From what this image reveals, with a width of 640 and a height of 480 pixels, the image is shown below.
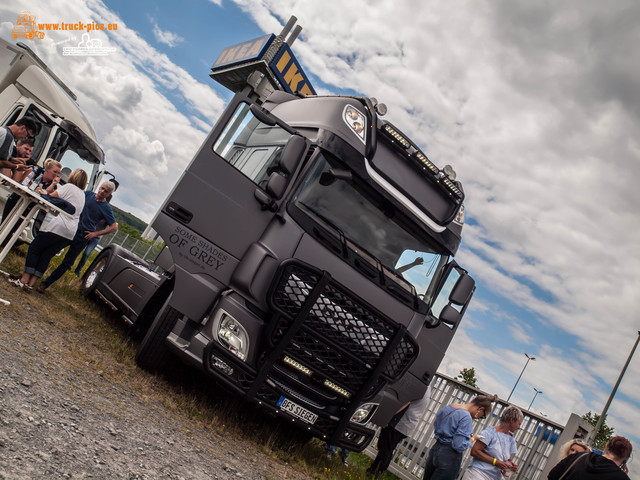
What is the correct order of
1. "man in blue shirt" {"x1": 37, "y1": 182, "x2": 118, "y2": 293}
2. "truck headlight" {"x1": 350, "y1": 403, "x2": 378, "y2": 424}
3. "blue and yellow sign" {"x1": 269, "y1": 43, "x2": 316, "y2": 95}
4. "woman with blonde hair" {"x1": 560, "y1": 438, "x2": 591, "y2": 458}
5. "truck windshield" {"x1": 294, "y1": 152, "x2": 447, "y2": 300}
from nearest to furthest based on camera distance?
"woman with blonde hair" {"x1": 560, "y1": 438, "x2": 591, "y2": 458} → "truck windshield" {"x1": 294, "y1": 152, "x2": 447, "y2": 300} → "truck headlight" {"x1": 350, "y1": 403, "x2": 378, "y2": 424} → "man in blue shirt" {"x1": 37, "y1": 182, "x2": 118, "y2": 293} → "blue and yellow sign" {"x1": 269, "y1": 43, "x2": 316, "y2": 95}

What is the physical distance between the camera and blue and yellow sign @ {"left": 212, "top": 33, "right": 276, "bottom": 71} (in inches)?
977

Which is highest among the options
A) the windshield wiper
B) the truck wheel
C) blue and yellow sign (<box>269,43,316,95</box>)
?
blue and yellow sign (<box>269,43,316,95</box>)

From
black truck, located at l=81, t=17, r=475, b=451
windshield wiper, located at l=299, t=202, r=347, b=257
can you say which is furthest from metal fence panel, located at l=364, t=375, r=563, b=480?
windshield wiper, located at l=299, t=202, r=347, b=257

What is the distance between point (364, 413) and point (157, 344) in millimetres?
2220

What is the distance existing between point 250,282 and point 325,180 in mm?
1267

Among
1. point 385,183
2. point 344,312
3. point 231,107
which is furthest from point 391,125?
point 344,312

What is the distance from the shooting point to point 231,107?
484cm

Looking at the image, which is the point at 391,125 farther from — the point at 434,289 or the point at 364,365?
the point at 364,365

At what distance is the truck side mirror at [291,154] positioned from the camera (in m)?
4.62

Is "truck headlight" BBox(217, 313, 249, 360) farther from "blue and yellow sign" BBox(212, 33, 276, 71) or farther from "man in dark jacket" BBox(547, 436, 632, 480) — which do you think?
"blue and yellow sign" BBox(212, 33, 276, 71)

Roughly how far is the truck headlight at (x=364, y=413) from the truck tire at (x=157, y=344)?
1986mm

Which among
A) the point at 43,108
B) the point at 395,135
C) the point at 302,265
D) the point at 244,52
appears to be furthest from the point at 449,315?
the point at 244,52

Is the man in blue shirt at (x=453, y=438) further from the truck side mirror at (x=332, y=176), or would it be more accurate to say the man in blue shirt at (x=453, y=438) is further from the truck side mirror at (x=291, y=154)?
the truck side mirror at (x=291, y=154)

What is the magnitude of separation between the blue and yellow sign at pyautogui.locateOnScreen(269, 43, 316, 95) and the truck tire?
2152 cm
